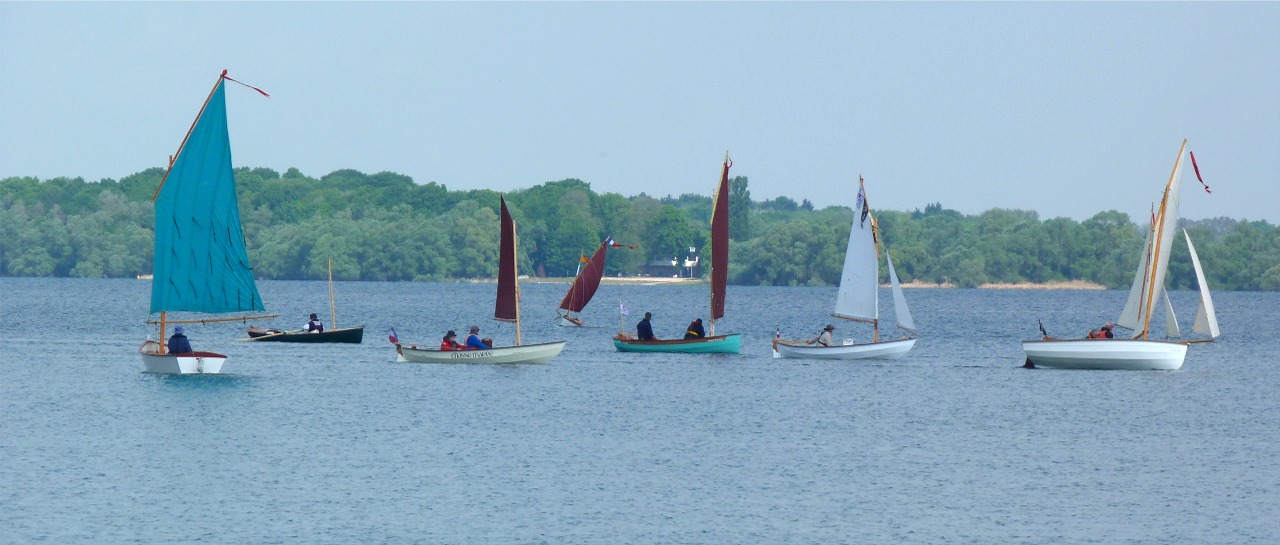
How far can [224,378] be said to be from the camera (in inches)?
2196

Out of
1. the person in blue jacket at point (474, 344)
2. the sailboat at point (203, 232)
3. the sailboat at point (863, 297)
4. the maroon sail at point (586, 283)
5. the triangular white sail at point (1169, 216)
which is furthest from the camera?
the maroon sail at point (586, 283)

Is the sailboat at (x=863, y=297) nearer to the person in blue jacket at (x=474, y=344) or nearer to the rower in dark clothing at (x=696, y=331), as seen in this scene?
the rower in dark clothing at (x=696, y=331)

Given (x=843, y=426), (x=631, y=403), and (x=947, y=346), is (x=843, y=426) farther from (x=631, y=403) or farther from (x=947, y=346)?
(x=947, y=346)

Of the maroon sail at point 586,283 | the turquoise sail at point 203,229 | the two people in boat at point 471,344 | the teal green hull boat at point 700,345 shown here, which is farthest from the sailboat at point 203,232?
the maroon sail at point 586,283

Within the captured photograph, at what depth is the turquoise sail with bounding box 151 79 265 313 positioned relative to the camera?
169 feet

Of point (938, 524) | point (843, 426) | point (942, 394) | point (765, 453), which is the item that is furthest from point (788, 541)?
point (942, 394)

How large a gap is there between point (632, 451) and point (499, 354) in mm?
20774

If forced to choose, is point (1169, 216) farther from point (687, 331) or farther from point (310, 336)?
point (310, 336)

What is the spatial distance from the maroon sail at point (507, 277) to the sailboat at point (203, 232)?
985 cm

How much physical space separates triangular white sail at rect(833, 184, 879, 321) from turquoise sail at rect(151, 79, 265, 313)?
76.7 feet

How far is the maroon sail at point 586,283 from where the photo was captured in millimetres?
90062

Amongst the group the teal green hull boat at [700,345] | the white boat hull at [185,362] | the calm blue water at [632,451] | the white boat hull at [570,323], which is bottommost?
the calm blue water at [632,451]

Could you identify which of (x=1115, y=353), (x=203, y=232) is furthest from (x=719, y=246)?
(x=203, y=232)

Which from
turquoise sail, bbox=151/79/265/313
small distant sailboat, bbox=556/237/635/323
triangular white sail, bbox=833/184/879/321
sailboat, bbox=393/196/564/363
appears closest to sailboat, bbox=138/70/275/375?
turquoise sail, bbox=151/79/265/313
